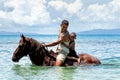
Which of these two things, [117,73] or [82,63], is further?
[82,63]

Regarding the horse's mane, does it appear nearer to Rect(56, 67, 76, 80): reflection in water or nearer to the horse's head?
the horse's head

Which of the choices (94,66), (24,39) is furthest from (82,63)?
(24,39)

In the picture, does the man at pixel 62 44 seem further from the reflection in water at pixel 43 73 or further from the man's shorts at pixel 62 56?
the reflection in water at pixel 43 73

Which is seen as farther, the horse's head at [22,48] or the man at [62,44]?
the horse's head at [22,48]

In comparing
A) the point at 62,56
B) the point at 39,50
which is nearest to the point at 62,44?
the point at 62,56

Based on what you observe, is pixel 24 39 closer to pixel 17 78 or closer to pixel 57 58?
pixel 57 58

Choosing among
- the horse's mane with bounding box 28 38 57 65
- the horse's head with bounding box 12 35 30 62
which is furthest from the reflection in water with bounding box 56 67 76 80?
the horse's head with bounding box 12 35 30 62

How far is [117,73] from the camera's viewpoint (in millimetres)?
14508

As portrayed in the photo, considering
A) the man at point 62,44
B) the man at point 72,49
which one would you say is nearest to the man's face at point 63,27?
the man at point 62,44

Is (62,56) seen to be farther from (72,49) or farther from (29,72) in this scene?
(29,72)

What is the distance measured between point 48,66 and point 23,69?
1.01 m

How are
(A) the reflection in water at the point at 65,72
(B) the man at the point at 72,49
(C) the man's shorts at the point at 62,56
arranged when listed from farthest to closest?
(B) the man at the point at 72,49 < (C) the man's shorts at the point at 62,56 < (A) the reflection in water at the point at 65,72

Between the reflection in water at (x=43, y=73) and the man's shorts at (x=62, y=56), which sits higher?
the man's shorts at (x=62, y=56)

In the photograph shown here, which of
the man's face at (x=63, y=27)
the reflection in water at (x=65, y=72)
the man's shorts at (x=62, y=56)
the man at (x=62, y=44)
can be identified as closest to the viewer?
the reflection in water at (x=65, y=72)
